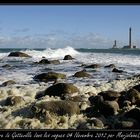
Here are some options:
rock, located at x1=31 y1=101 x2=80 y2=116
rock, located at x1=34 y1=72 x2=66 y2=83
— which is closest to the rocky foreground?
rock, located at x1=31 y1=101 x2=80 y2=116

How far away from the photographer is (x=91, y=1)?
15.4 feet

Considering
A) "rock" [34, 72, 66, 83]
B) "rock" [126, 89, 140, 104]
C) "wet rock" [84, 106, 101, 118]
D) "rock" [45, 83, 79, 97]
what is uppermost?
"rock" [126, 89, 140, 104]

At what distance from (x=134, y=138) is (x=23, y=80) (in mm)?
8637

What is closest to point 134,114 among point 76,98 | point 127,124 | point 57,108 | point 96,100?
point 127,124

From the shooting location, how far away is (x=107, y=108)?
7754 millimetres

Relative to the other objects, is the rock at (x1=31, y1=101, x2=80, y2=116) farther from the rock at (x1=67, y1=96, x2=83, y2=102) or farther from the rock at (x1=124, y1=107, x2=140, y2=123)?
the rock at (x1=124, y1=107, x2=140, y2=123)

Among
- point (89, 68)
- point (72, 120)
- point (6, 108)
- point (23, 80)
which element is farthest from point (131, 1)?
point (89, 68)

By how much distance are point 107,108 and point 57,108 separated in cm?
106

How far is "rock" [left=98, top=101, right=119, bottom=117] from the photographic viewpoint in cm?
773

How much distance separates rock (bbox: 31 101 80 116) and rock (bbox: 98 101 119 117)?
1.67 feet

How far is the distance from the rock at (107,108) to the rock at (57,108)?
1.67 feet

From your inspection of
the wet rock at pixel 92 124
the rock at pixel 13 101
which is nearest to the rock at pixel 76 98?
the rock at pixel 13 101

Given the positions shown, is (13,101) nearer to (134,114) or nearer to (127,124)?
(134,114)

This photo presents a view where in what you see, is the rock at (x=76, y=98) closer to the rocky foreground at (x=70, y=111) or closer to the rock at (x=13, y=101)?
the rocky foreground at (x=70, y=111)
